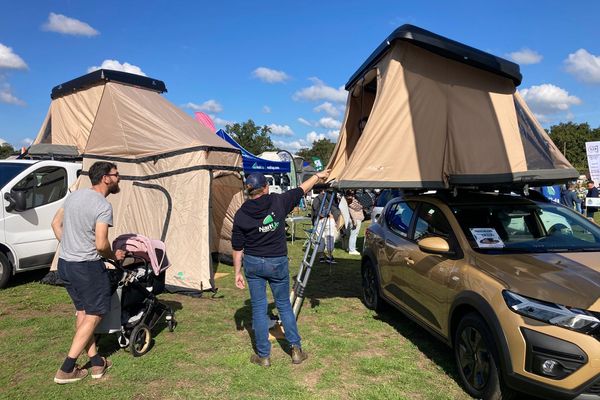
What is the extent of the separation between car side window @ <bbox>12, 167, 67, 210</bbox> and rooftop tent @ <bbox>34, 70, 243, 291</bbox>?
1.31 feet

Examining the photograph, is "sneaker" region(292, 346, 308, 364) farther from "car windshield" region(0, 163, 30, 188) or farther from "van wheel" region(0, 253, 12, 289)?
"car windshield" region(0, 163, 30, 188)

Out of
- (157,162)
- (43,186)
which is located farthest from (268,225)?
(43,186)

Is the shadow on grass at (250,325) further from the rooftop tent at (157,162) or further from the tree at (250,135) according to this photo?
the tree at (250,135)

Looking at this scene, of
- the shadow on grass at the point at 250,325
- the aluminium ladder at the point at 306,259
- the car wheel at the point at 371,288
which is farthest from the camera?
the car wheel at the point at 371,288

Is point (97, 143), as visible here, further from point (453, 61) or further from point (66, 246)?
point (453, 61)

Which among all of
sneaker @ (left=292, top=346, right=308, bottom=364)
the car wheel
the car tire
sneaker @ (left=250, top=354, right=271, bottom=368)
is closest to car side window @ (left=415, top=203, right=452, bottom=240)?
the car tire

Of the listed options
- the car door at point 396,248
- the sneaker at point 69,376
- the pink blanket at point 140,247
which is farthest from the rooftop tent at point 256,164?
the sneaker at point 69,376

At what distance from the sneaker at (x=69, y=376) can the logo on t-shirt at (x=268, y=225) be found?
6.88 feet

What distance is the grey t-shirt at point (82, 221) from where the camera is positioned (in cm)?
393

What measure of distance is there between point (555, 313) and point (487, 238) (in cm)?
117

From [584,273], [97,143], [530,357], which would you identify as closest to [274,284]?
[530,357]

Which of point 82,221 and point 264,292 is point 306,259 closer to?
point 264,292

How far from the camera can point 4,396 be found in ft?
12.6

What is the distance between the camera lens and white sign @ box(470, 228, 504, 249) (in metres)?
4.04
